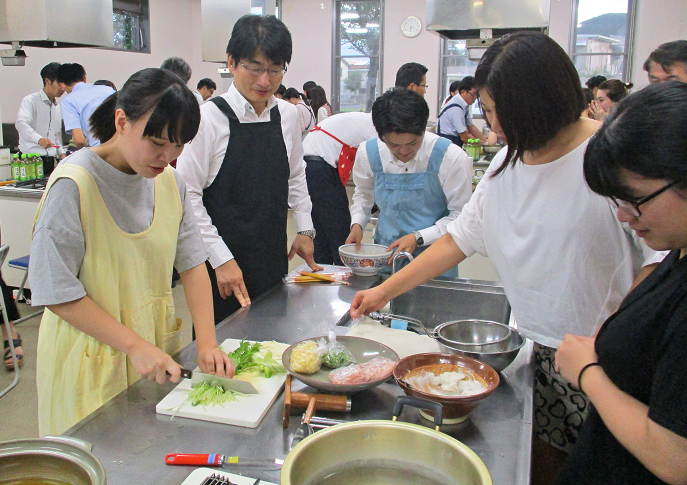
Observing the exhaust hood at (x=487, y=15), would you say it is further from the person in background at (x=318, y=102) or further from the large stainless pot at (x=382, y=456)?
the person in background at (x=318, y=102)

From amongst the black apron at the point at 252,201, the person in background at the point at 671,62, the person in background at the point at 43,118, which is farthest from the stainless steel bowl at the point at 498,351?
the person in background at the point at 43,118

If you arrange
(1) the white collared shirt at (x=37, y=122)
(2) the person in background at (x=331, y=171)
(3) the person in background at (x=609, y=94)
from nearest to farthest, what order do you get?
(2) the person in background at (x=331, y=171) < (3) the person in background at (x=609, y=94) < (1) the white collared shirt at (x=37, y=122)

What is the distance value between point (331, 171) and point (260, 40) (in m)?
1.47

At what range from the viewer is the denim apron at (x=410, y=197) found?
2361mm

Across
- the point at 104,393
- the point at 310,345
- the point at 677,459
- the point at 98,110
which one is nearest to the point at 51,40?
the point at 98,110

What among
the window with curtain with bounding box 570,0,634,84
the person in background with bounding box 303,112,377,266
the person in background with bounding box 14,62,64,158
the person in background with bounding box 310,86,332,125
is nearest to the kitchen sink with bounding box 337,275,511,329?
the person in background with bounding box 303,112,377,266

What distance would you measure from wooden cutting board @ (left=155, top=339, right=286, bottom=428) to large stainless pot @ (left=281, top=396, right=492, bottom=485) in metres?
0.26

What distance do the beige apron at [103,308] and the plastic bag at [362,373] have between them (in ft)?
1.67

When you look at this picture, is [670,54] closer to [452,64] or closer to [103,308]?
[103,308]

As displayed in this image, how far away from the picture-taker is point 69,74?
5.46m

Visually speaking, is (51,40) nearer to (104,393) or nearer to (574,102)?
(104,393)

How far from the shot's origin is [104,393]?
1.31 m

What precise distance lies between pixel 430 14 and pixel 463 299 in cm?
116

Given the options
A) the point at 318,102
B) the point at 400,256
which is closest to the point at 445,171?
→ the point at 400,256
